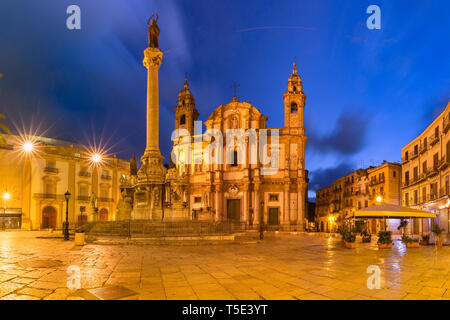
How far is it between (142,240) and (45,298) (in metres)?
9.52

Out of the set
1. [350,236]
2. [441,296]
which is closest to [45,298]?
[441,296]

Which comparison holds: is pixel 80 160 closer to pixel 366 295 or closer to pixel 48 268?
pixel 48 268

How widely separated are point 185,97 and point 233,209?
767 inches

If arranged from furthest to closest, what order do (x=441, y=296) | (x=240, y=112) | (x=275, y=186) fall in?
(x=240, y=112) < (x=275, y=186) < (x=441, y=296)

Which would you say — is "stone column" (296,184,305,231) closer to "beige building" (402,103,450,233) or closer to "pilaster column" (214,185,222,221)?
"pilaster column" (214,185,222,221)

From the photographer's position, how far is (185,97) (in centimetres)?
4475

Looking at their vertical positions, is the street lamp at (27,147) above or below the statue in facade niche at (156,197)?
above

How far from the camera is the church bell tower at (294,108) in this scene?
3650 cm

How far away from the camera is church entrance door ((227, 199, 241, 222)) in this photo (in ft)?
121

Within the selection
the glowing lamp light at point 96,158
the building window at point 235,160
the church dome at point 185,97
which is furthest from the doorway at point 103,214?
the building window at point 235,160

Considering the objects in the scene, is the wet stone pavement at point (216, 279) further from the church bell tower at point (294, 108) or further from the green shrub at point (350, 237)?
the church bell tower at point (294, 108)

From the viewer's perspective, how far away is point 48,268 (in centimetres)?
761

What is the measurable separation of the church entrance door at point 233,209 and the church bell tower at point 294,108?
37.3 ft
